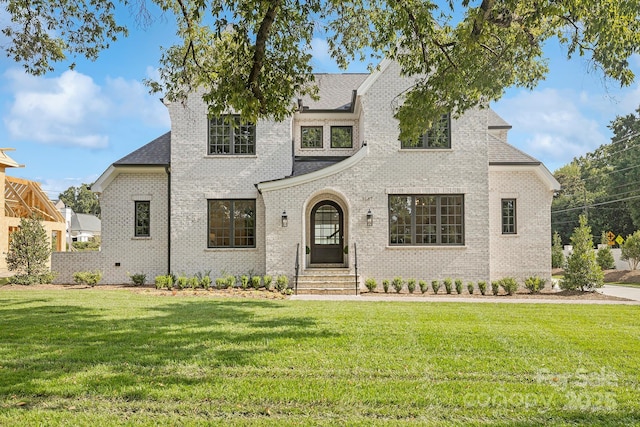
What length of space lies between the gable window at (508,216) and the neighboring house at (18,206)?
2158 cm

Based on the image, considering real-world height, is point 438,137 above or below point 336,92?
below

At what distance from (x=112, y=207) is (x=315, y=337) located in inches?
501

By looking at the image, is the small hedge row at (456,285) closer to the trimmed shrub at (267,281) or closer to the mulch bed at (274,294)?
the mulch bed at (274,294)

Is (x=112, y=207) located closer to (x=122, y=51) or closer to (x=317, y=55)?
(x=122, y=51)

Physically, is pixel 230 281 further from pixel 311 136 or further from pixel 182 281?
pixel 311 136

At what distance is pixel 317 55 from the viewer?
10.1 metres

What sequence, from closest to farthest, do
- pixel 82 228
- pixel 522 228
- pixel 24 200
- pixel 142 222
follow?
pixel 522 228, pixel 142 222, pixel 24 200, pixel 82 228

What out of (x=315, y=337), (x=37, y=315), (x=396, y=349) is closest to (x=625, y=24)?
(x=396, y=349)

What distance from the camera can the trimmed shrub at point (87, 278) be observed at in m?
15.5

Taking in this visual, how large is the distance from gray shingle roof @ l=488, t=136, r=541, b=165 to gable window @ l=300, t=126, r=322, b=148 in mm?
6551

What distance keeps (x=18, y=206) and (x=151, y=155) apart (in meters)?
16.1

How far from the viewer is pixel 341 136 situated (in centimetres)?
1783

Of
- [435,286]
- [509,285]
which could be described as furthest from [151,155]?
[509,285]

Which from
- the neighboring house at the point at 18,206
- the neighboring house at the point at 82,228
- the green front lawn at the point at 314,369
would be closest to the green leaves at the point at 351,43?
the green front lawn at the point at 314,369
